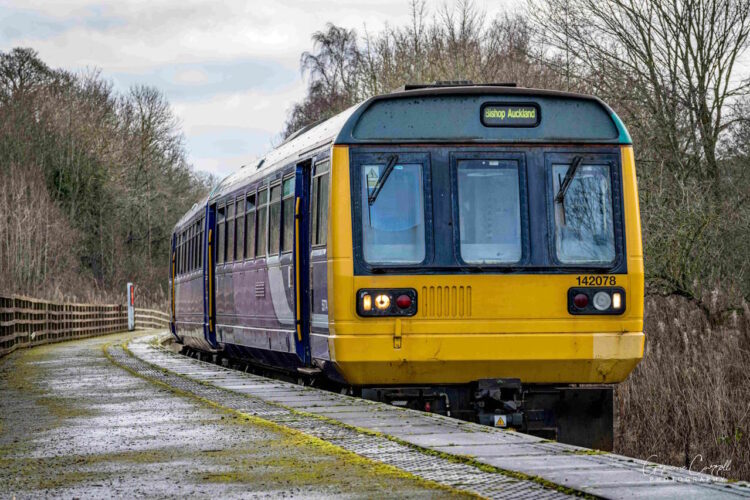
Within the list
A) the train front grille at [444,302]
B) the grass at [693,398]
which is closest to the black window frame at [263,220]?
the train front grille at [444,302]

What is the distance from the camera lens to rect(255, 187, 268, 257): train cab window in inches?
562

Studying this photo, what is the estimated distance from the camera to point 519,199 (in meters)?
10.5

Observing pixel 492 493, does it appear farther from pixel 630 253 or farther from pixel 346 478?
pixel 630 253

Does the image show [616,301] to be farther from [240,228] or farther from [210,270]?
[210,270]

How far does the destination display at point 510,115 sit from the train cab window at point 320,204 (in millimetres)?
1416

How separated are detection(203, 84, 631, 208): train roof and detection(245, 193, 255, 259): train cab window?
440cm

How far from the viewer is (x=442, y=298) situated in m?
10.3

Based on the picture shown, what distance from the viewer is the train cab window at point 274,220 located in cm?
1345

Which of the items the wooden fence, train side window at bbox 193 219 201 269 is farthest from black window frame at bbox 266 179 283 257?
the wooden fence

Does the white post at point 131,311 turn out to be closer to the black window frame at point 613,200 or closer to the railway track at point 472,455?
the railway track at point 472,455

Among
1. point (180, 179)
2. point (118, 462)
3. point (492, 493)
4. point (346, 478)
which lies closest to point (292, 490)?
point (346, 478)

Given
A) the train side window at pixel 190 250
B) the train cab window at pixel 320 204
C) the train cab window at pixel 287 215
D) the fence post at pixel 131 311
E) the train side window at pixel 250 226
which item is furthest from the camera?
the fence post at pixel 131 311

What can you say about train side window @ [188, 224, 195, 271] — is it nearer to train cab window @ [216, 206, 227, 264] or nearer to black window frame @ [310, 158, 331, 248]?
train cab window @ [216, 206, 227, 264]

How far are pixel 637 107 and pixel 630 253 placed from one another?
447 inches
